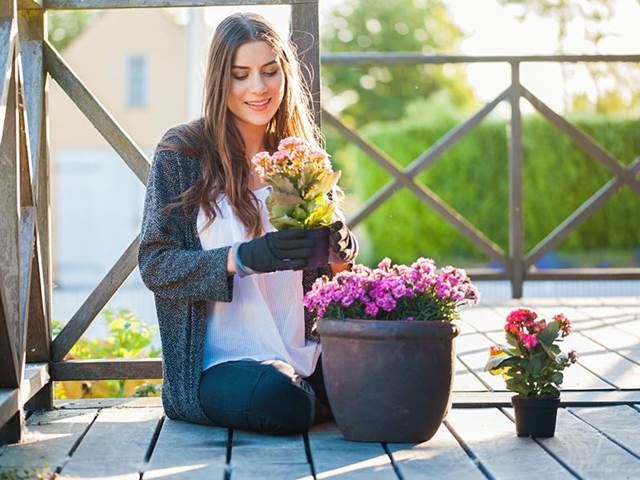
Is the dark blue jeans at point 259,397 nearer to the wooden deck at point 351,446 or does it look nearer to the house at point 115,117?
the wooden deck at point 351,446

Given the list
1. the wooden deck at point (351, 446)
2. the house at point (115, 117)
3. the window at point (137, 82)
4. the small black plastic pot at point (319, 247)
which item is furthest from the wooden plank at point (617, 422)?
the window at point (137, 82)

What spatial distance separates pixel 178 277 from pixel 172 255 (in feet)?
0.20

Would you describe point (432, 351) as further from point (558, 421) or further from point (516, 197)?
point (516, 197)

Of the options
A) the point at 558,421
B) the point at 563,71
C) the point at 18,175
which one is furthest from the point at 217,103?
the point at 563,71

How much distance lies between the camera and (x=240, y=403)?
3.08m

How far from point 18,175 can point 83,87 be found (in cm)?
61

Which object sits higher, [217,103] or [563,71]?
[563,71]

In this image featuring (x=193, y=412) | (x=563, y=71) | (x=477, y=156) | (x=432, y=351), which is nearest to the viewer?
(x=432, y=351)

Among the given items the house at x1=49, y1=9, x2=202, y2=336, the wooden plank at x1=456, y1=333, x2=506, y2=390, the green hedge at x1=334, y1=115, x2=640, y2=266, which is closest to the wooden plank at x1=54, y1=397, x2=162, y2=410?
the wooden plank at x1=456, y1=333, x2=506, y2=390

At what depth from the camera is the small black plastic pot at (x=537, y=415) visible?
3016 mm

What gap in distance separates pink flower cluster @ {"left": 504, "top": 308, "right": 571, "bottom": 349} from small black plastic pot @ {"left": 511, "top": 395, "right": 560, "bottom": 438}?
140 mm

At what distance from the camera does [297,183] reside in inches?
114

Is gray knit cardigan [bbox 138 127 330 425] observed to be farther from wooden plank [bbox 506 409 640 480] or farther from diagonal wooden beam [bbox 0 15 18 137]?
wooden plank [bbox 506 409 640 480]

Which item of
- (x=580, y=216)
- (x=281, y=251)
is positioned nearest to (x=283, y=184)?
(x=281, y=251)
